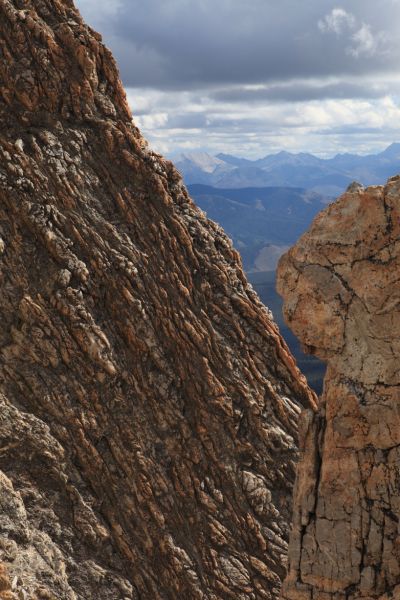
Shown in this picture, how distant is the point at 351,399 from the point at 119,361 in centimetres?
1979

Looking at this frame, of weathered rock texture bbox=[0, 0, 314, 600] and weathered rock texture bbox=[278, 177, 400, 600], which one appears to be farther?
weathered rock texture bbox=[0, 0, 314, 600]

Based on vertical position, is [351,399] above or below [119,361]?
below

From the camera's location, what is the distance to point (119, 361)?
114 feet

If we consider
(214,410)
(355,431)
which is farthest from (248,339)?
(355,431)

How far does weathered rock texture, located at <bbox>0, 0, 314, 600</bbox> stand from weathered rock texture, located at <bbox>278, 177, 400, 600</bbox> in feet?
56.8

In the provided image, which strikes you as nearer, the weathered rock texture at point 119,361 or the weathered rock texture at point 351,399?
the weathered rock texture at point 351,399

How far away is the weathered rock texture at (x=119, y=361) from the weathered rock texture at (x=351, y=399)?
1730 cm

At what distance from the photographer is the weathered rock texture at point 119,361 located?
32844mm

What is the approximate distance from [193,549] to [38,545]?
7.85m

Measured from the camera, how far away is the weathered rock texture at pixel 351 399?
16.1 m

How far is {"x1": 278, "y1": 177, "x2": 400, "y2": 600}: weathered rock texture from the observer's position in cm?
1612

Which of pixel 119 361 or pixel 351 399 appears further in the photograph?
pixel 119 361

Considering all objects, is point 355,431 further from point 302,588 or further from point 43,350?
point 43,350

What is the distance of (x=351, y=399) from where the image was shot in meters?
16.5
